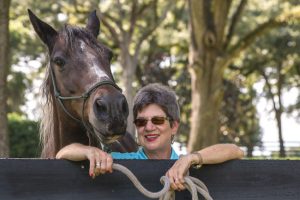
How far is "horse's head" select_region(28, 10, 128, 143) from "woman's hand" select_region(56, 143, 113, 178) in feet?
1.19

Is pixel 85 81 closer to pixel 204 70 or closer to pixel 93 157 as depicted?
pixel 93 157

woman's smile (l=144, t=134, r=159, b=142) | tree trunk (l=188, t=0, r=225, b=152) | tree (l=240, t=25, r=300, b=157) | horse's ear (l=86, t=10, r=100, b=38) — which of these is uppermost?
tree (l=240, t=25, r=300, b=157)

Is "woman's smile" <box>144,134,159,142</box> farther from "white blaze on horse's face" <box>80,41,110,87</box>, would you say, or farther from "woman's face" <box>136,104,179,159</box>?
"white blaze on horse's face" <box>80,41,110,87</box>

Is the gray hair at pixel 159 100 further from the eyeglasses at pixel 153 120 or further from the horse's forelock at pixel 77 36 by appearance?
the horse's forelock at pixel 77 36

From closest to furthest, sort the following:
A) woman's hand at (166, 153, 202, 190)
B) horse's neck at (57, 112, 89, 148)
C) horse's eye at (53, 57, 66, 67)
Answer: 1. woman's hand at (166, 153, 202, 190)
2. horse's eye at (53, 57, 66, 67)
3. horse's neck at (57, 112, 89, 148)

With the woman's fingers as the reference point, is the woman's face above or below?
above

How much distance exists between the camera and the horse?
298 centimetres

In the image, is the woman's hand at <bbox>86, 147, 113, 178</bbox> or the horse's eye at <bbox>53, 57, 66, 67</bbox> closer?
the woman's hand at <bbox>86, 147, 113, 178</bbox>

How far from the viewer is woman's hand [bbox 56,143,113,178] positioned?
2512mm

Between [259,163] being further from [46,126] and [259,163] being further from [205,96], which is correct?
[205,96]

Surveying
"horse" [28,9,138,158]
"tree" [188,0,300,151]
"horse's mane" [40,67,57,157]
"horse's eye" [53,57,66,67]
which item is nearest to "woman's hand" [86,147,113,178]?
"horse" [28,9,138,158]

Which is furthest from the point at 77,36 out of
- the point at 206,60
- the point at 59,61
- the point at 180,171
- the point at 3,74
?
the point at 206,60

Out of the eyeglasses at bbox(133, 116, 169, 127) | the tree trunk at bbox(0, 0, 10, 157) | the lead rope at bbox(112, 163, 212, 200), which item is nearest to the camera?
the lead rope at bbox(112, 163, 212, 200)

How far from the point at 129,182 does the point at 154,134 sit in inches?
25.6
